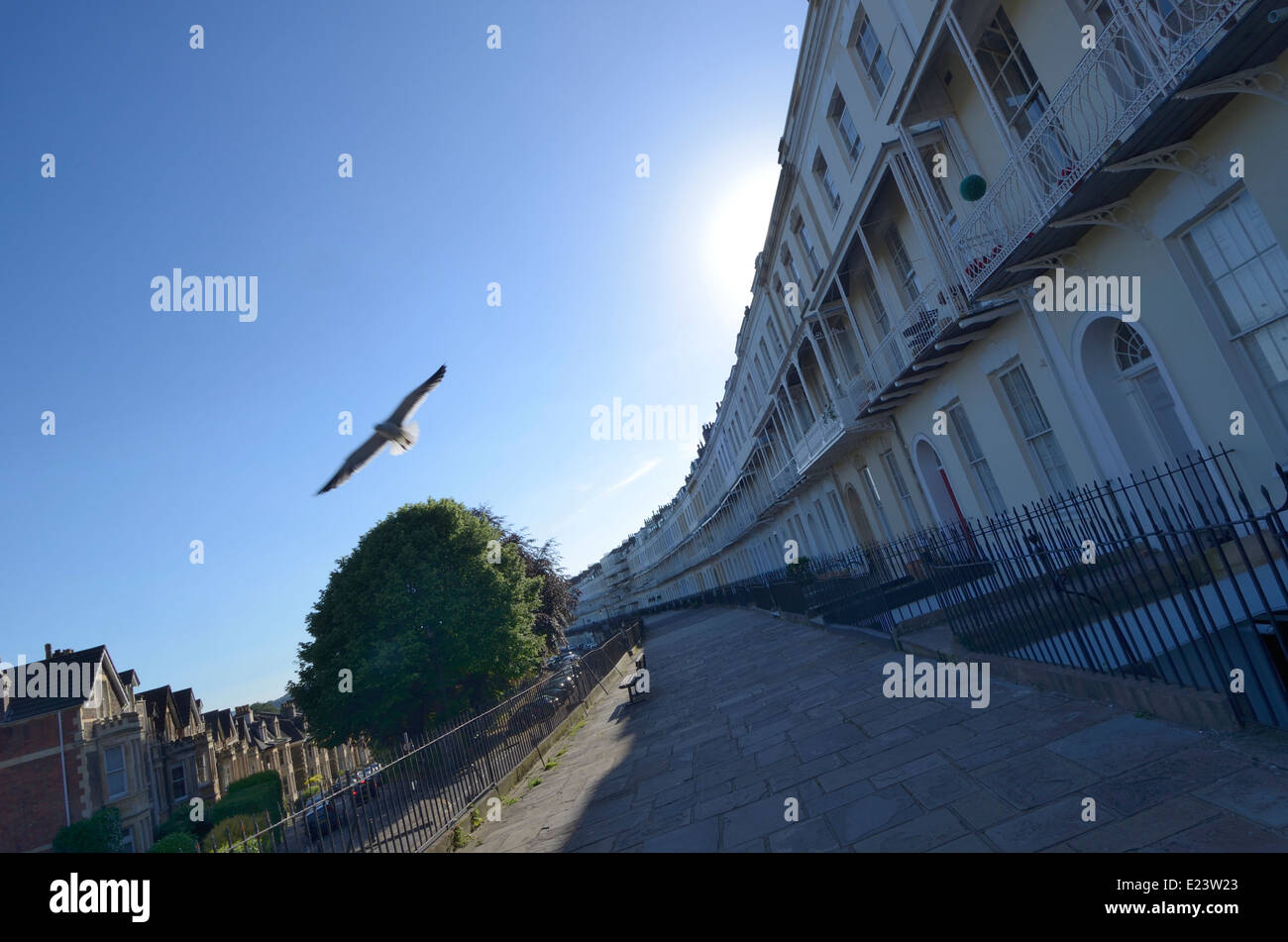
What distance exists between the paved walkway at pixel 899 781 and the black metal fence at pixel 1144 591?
528 millimetres

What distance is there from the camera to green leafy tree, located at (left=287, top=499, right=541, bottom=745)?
21562 mm

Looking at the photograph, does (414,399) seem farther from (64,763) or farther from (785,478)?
(64,763)

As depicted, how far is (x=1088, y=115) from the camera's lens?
731 centimetres

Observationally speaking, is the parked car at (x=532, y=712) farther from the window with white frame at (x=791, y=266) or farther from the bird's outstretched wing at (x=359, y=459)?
the window with white frame at (x=791, y=266)

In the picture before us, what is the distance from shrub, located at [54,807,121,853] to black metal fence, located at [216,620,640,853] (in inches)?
692

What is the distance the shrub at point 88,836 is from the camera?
20.4m

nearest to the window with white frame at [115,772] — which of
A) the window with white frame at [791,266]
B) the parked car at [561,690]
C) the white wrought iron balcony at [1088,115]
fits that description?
the parked car at [561,690]

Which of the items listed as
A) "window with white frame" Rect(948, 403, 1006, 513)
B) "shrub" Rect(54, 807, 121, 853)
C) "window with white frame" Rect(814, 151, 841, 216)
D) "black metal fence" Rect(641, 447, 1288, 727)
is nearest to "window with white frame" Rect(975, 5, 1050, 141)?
"black metal fence" Rect(641, 447, 1288, 727)

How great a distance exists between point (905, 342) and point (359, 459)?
34.0 ft

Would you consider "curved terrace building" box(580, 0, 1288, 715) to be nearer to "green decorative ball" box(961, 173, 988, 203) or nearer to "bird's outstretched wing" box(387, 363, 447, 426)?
"green decorative ball" box(961, 173, 988, 203)

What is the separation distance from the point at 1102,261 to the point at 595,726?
11.5m

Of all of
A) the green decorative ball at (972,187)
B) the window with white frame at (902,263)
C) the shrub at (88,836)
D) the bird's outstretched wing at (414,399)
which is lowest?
the shrub at (88,836)
